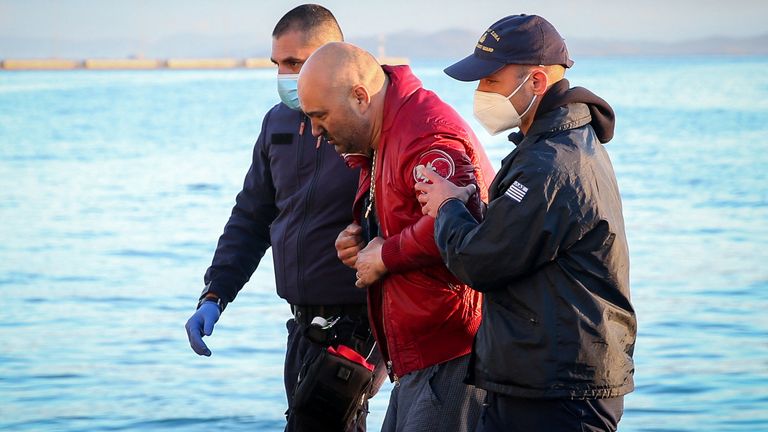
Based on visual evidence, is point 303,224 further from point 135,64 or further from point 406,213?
point 135,64

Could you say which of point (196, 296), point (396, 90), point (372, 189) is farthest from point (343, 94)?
point (196, 296)

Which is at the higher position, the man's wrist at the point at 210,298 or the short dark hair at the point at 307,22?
the short dark hair at the point at 307,22

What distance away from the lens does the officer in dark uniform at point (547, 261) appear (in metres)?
3.04

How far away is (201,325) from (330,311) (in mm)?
456

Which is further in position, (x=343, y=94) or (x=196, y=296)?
(x=196, y=296)

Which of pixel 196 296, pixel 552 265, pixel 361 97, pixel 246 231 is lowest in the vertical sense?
pixel 196 296

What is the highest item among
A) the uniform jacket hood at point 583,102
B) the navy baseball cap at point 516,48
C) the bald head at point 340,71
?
the navy baseball cap at point 516,48

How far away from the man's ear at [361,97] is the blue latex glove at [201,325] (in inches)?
44.5

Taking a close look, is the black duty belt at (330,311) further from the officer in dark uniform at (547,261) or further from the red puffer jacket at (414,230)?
the officer in dark uniform at (547,261)

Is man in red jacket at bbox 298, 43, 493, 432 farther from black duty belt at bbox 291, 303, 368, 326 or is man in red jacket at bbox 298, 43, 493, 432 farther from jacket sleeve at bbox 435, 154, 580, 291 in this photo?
black duty belt at bbox 291, 303, 368, 326

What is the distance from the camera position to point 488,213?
3.08 m

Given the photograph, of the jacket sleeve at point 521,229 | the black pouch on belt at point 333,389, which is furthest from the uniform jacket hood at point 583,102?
the black pouch on belt at point 333,389

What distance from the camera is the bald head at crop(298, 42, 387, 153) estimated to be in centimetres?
356

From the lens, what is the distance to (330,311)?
4285 millimetres
